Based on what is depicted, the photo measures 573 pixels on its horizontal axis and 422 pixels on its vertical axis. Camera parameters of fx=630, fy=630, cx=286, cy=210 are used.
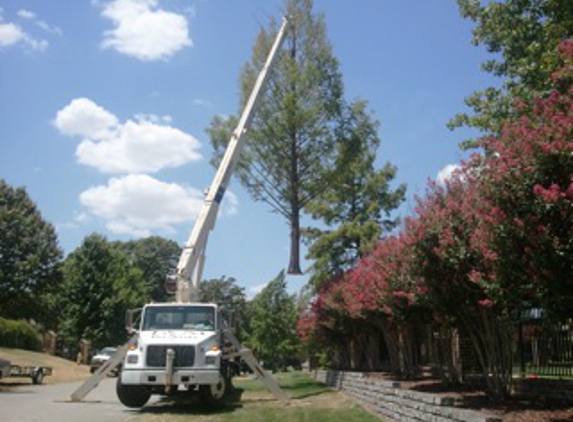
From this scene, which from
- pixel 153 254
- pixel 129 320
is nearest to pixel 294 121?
pixel 129 320

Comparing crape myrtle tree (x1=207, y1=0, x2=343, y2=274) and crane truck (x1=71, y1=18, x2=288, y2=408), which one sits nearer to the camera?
crane truck (x1=71, y1=18, x2=288, y2=408)

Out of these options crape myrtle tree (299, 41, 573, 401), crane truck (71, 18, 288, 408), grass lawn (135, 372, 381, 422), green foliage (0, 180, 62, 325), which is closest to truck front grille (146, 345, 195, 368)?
crane truck (71, 18, 288, 408)

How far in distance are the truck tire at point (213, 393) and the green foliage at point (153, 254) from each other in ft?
251

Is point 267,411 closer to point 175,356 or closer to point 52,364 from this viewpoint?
point 175,356

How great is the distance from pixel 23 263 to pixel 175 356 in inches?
528

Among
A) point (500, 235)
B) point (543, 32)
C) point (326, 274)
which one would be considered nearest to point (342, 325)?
point (326, 274)

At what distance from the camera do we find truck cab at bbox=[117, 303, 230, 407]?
1455cm

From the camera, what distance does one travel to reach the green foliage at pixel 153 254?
91.8 meters

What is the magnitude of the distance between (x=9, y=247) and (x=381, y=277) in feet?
59.3

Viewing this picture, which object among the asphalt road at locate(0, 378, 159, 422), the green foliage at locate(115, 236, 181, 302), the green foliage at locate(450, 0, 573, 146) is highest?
the green foliage at locate(115, 236, 181, 302)

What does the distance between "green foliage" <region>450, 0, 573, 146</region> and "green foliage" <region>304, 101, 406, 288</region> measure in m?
7.65

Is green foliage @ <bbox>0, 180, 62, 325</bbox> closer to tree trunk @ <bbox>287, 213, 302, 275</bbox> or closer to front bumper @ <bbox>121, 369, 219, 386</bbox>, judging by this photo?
tree trunk @ <bbox>287, 213, 302, 275</bbox>

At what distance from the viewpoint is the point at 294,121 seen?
23.6 meters

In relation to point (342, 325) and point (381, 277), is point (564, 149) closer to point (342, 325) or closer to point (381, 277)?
point (381, 277)
